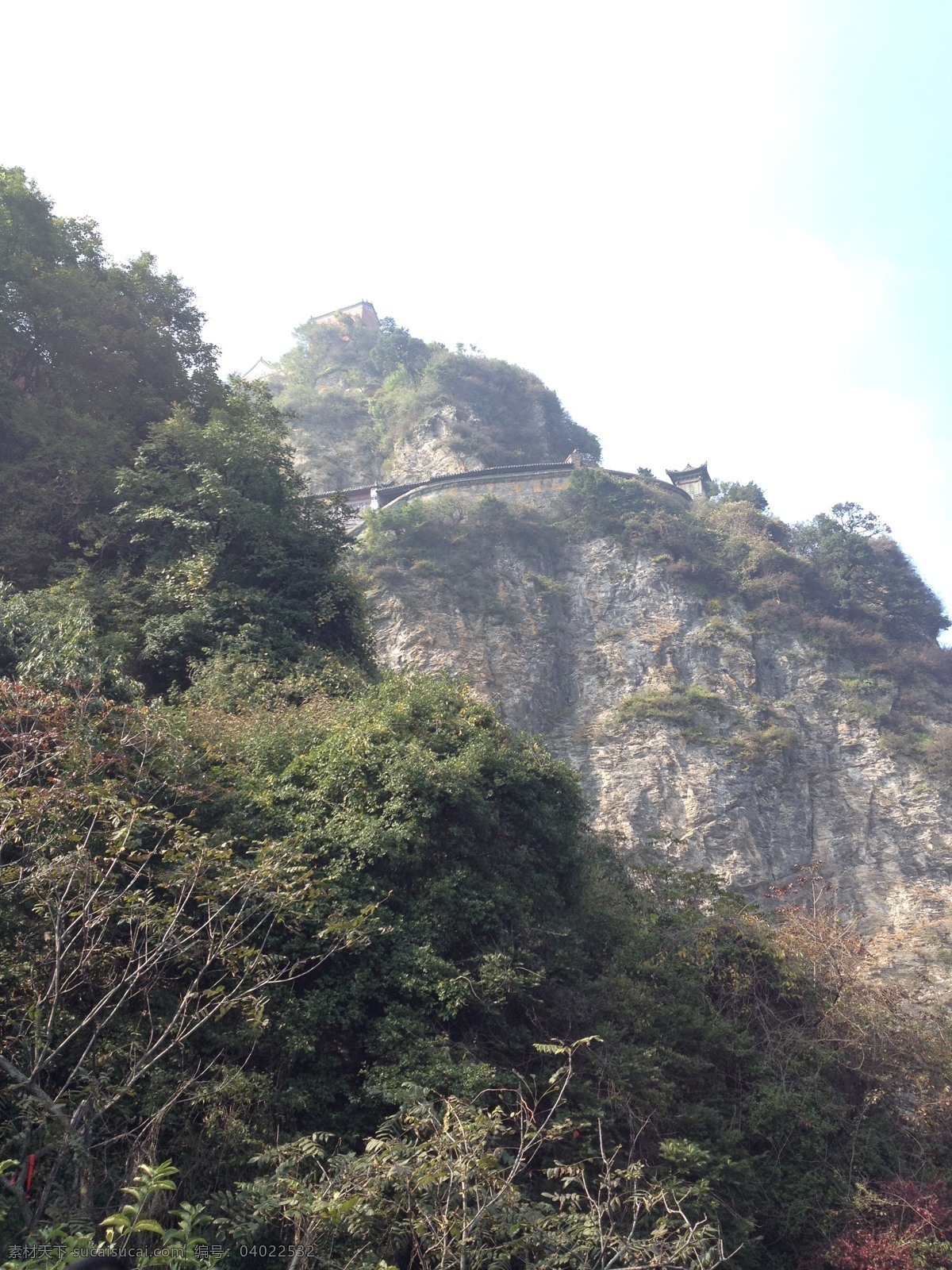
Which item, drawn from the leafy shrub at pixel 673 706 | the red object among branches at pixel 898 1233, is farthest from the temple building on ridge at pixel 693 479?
the red object among branches at pixel 898 1233

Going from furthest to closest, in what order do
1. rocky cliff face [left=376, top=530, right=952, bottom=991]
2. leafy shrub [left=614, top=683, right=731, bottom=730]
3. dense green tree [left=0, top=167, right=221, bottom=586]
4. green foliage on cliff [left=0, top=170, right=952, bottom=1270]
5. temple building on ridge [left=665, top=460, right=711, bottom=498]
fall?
1. temple building on ridge [left=665, top=460, right=711, bottom=498]
2. leafy shrub [left=614, top=683, right=731, bottom=730]
3. rocky cliff face [left=376, top=530, right=952, bottom=991]
4. dense green tree [left=0, top=167, right=221, bottom=586]
5. green foliage on cliff [left=0, top=170, right=952, bottom=1270]

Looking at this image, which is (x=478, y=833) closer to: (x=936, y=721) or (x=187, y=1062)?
(x=187, y=1062)

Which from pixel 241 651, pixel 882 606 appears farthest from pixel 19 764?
pixel 882 606

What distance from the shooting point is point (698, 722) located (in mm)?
22516

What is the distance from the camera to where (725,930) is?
1043cm

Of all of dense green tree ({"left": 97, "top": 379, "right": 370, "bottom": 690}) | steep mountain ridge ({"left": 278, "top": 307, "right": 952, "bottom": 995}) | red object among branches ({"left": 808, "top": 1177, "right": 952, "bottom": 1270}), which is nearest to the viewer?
red object among branches ({"left": 808, "top": 1177, "right": 952, "bottom": 1270})

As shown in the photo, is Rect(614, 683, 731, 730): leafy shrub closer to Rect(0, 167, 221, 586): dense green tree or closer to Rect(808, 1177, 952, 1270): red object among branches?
Rect(0, 167, 221, 586): dense green tree

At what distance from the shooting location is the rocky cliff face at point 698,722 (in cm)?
1970

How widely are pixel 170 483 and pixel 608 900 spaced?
29.0 ft

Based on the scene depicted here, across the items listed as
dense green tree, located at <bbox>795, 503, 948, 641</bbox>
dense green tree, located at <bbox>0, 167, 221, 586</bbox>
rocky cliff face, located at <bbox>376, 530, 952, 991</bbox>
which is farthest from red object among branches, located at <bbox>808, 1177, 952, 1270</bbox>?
dense green tree, located at <bbox>795, 503, 948, 641</bbox>

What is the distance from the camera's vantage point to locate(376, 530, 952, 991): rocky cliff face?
19703mm

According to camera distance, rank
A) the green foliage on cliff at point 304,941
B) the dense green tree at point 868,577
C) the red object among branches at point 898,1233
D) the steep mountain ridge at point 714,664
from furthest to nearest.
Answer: the dense green tree at point 868,577 < the steep mountain ridge at point 714,664 < the red object among branches at point 898,1233 < the green foliage on cliff at point 304,941

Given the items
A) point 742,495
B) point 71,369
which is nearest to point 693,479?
point 742,495

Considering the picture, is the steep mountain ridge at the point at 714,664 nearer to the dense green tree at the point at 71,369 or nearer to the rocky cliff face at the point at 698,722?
the rocky cliff face at the point at 698,722
